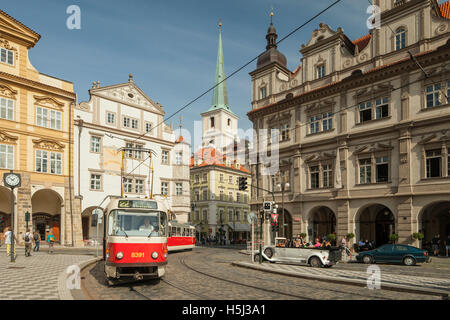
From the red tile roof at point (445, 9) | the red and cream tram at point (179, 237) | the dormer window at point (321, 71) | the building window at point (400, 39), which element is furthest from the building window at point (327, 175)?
the red tile roof at point (445, 9)

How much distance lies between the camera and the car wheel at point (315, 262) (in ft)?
62.0

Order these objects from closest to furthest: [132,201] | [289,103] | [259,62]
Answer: [132,201]
[289,103]
[259,62]

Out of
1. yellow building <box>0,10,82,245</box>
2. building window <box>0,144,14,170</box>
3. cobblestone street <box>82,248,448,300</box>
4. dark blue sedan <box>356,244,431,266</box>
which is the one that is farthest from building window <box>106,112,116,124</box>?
dark blue sedan <box>356,244,431,266</box>

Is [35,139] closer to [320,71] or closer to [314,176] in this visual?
[314,176]

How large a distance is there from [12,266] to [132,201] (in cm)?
782

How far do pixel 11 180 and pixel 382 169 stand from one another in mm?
24373

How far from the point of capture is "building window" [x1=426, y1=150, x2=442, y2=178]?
2492cm

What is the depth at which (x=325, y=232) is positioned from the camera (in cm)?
3506

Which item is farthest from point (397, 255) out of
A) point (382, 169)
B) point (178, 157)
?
point (178, 157)

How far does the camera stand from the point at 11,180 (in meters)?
17.4

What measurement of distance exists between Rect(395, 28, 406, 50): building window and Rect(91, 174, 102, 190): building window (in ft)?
95.4

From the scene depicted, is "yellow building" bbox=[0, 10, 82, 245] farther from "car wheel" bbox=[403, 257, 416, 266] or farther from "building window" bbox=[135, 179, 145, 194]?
"car wheel" bbox=[403, 257, 416, 266]
